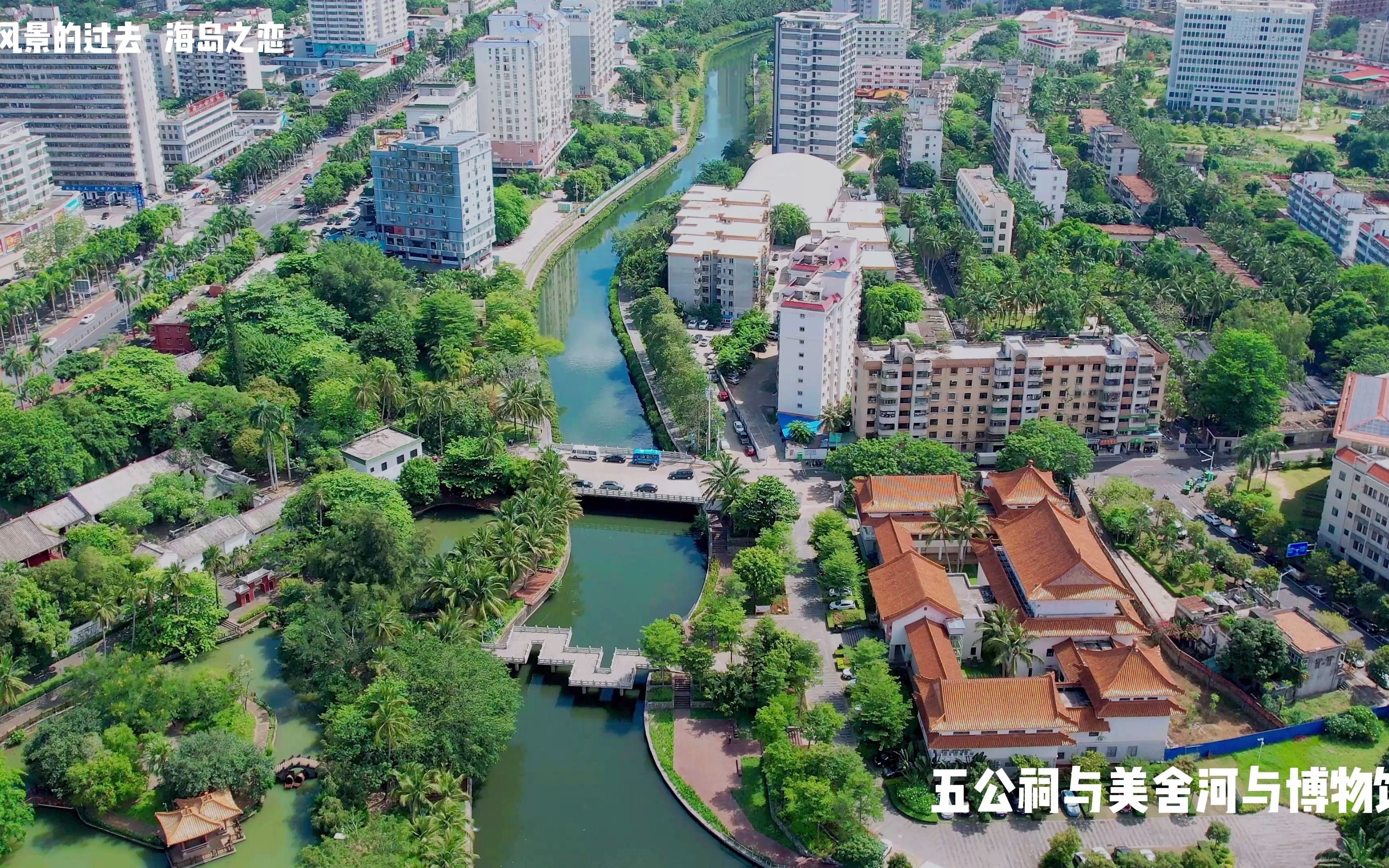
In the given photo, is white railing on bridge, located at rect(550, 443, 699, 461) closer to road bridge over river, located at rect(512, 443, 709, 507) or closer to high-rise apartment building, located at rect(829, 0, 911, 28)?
road bridge over river, located at rect(512, 443, 709, 507)

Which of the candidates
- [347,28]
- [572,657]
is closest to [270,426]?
[572,657]

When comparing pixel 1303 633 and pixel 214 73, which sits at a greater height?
pixel 214 73

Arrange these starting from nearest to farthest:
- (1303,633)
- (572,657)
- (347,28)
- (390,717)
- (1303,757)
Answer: (390,717) < (1303,757) < (1303,633) < (572,657) < (347,28)

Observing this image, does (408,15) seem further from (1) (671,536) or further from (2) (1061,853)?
(2) (1061,853)

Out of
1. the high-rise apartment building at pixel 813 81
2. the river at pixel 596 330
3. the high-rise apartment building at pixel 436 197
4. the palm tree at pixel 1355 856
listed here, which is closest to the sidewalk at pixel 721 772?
the palm tree at pixel 1355 856

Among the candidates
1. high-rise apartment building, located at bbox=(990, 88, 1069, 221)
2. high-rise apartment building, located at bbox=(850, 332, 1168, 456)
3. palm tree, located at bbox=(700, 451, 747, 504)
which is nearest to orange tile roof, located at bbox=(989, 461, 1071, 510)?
high-rise apartment building, located at bbox=(850, 332, 1168, 456)

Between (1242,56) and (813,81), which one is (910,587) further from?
(1242,56)
